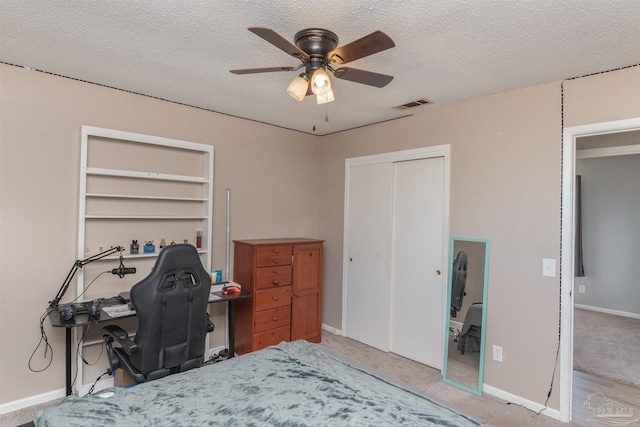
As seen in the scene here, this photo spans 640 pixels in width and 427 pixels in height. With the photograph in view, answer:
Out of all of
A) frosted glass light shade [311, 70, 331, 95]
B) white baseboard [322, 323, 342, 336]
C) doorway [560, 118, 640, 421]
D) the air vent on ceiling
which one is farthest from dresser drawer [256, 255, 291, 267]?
doorway [560, 118, 640, 421]

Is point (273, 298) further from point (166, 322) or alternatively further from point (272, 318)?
point (166, 322)

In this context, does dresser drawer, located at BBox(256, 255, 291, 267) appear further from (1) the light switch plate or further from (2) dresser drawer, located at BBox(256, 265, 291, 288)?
(1) the light switch plate

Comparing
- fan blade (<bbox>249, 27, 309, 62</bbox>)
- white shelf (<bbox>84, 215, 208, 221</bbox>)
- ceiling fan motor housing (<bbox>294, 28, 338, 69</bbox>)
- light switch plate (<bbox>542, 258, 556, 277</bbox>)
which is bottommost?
light switch plate (<bbox>542, 258, 556, 277</bbox>)

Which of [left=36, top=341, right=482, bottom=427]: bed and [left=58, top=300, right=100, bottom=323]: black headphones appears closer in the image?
[left=36, top=341, right=482, bottom=427]: bed

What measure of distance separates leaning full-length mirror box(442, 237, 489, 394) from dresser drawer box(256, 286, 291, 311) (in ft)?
5.44

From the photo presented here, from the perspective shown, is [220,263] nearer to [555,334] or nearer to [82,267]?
[82,267]

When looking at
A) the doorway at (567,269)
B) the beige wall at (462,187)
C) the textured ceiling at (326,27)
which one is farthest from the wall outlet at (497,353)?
the textured ceiling at (326,27)

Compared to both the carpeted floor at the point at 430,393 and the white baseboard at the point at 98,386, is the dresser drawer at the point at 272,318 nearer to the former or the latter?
the carpeted floor at the point at 430,393

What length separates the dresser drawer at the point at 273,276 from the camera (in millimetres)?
3506

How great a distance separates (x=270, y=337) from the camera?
3.60 metres

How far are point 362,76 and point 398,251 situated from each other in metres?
2.26

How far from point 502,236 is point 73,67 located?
3680 mm

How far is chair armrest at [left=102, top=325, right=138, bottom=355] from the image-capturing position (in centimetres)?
214

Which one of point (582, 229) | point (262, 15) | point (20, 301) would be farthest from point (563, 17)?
point (582, 229)
